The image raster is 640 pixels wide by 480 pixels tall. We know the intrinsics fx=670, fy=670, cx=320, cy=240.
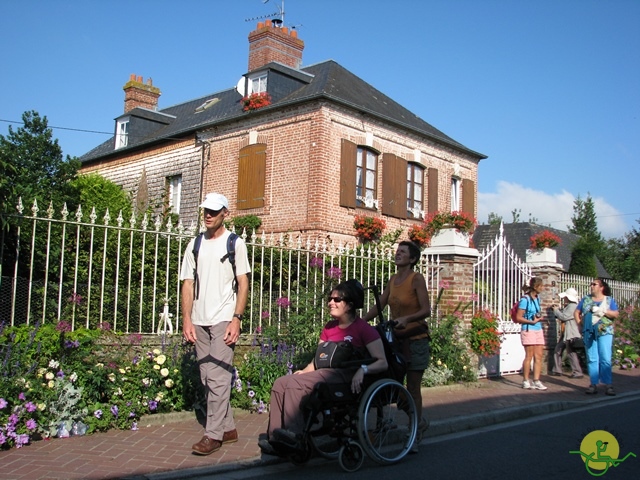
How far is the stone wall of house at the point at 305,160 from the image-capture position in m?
17.2

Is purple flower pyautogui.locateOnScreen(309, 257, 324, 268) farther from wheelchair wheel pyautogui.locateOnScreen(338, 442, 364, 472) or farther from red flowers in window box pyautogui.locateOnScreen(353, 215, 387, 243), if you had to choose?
red flowers in window box pyautogui.locateOnScreen(353, 215, 387, 243)

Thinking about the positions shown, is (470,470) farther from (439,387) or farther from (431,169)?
(431,169)

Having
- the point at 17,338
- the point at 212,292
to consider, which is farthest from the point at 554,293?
the point at 17,338

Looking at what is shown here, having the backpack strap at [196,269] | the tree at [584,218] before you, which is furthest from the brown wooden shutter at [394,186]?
the tree at [584,218]

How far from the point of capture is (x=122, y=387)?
20.7ft

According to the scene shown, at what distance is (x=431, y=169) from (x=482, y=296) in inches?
370

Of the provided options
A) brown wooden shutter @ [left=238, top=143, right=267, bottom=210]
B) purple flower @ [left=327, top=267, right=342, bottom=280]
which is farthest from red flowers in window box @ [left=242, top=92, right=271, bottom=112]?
purple flower @ [left=327, top=267, right=342, bottom=280]

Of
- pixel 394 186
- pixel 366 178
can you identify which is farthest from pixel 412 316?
pixel 394 186

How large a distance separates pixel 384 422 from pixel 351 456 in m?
0.47

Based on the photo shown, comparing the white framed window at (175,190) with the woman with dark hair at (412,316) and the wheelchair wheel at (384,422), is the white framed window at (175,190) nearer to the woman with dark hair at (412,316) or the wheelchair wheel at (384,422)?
the woman with dark hair at (412,316)

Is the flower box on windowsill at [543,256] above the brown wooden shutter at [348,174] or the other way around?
the other way around

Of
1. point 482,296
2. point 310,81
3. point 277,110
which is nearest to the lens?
point 482,296

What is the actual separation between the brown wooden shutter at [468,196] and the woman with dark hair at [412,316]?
52.5ft

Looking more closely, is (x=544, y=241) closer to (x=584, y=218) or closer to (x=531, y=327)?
(x=531, y=327)
